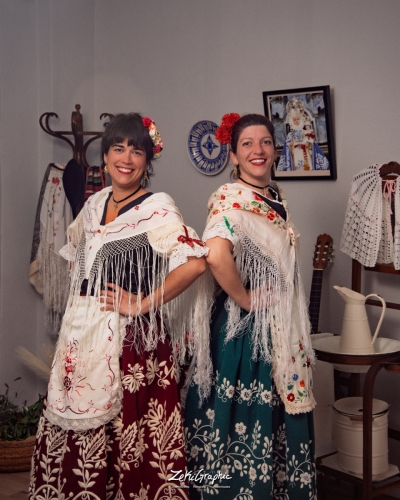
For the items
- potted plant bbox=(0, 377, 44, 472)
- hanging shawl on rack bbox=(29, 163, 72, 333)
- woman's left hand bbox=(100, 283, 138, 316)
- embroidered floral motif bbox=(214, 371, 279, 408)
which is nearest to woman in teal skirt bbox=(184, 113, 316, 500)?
embroidered floral motif bbox=(214, 371, 279, 408)

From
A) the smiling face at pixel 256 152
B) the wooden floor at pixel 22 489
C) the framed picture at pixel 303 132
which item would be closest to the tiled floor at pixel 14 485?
the wooden floor at pixel 22 489

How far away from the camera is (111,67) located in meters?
3.23

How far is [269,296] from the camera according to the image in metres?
1.80

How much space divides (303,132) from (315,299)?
695 millimetres

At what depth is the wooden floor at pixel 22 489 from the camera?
2410 mm

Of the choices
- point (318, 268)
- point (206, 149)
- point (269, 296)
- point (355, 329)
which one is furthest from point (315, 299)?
point (206, 149)

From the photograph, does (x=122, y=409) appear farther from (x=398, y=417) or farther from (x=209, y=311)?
(x=398, y=417)

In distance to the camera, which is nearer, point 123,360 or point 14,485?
point 123,360

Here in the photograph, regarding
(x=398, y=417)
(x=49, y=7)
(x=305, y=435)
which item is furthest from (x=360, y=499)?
(x=49, y=7)

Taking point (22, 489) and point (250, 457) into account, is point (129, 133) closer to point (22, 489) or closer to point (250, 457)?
point (250, 457)

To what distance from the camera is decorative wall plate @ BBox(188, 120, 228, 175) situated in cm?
289

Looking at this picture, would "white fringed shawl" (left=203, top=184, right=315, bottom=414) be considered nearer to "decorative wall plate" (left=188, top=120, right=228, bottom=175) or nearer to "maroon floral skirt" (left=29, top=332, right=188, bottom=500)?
"maroon floral skirt" (left=29, top=332, right=188, bottom=500)

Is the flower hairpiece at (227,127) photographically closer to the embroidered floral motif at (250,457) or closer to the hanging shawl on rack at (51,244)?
the embroidered floral motif at (250,457)

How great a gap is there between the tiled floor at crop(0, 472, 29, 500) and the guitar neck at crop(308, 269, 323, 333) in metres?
1.30
